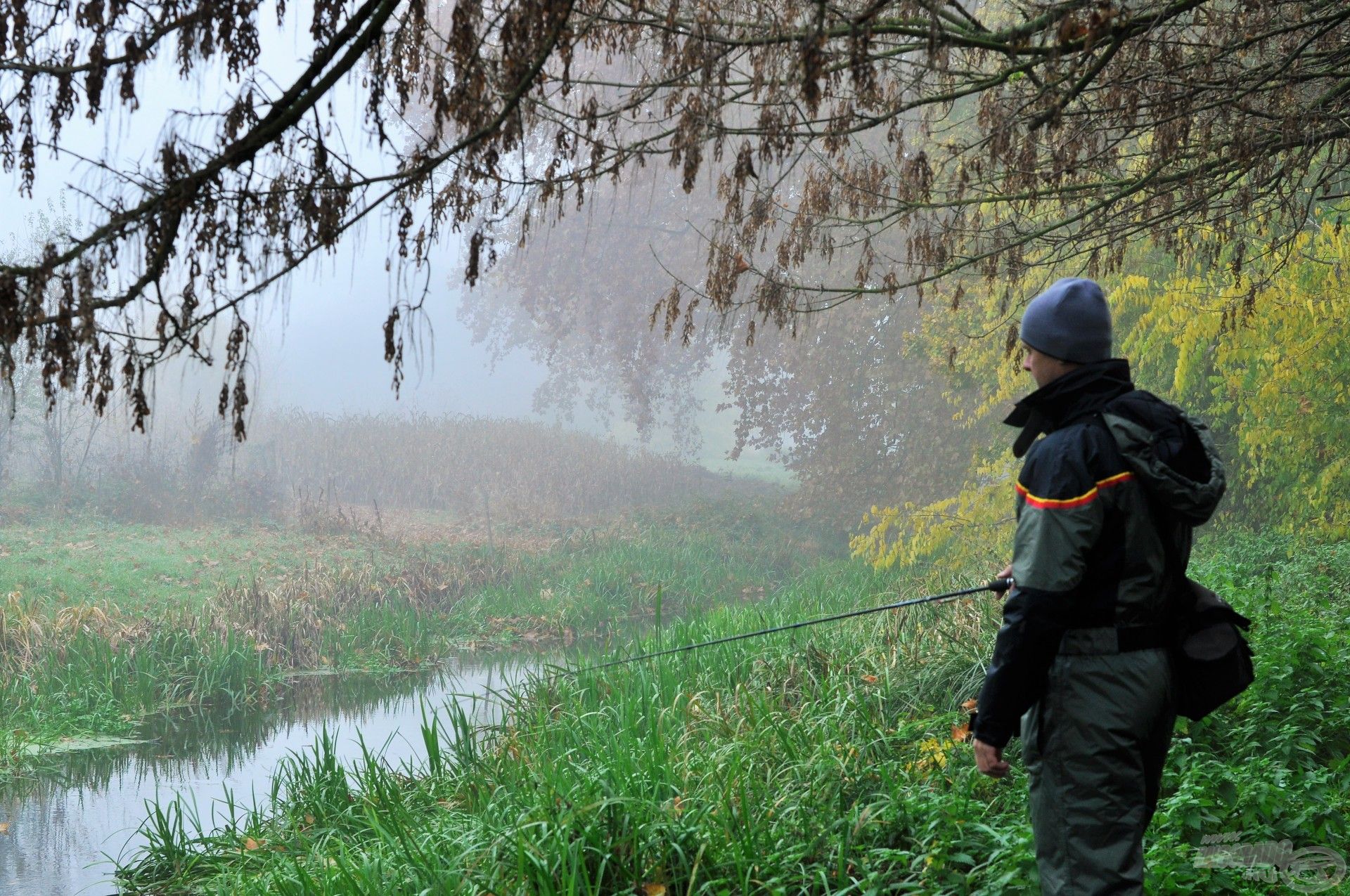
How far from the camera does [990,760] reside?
8.43 ft

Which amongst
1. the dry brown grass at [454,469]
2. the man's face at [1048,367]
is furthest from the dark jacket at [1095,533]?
the dry brown grass at [454,469]

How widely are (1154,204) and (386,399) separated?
5197 centimetres

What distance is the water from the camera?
7219mm

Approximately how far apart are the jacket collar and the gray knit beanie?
0.13 feet

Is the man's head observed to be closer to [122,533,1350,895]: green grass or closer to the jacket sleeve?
the jacket sleeve

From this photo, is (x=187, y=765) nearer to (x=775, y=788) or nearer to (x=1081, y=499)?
(x=775, y=788)

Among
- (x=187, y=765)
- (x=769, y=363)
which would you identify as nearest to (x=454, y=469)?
(x=769, y=363)

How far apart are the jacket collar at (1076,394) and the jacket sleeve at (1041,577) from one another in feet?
0.49

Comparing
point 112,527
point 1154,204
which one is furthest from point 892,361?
point 1154,204

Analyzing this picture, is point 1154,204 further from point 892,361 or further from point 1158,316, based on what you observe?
point 892,361

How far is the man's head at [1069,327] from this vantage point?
2686 mm

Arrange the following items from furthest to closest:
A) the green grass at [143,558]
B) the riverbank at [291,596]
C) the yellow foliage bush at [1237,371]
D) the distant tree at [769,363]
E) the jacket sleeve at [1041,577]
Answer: the distant tree at [769,363]
the green grass at [143,558]
the riverbank at [291,596]
the yellow foliage bush at [1237,371]
the jacket sleeve at [1041,577]

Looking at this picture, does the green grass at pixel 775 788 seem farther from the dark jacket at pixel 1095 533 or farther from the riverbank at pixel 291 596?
the riverbank at pixel 291 596

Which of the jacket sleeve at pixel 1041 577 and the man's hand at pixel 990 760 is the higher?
the jacket sleeve at pixel 1041 577
